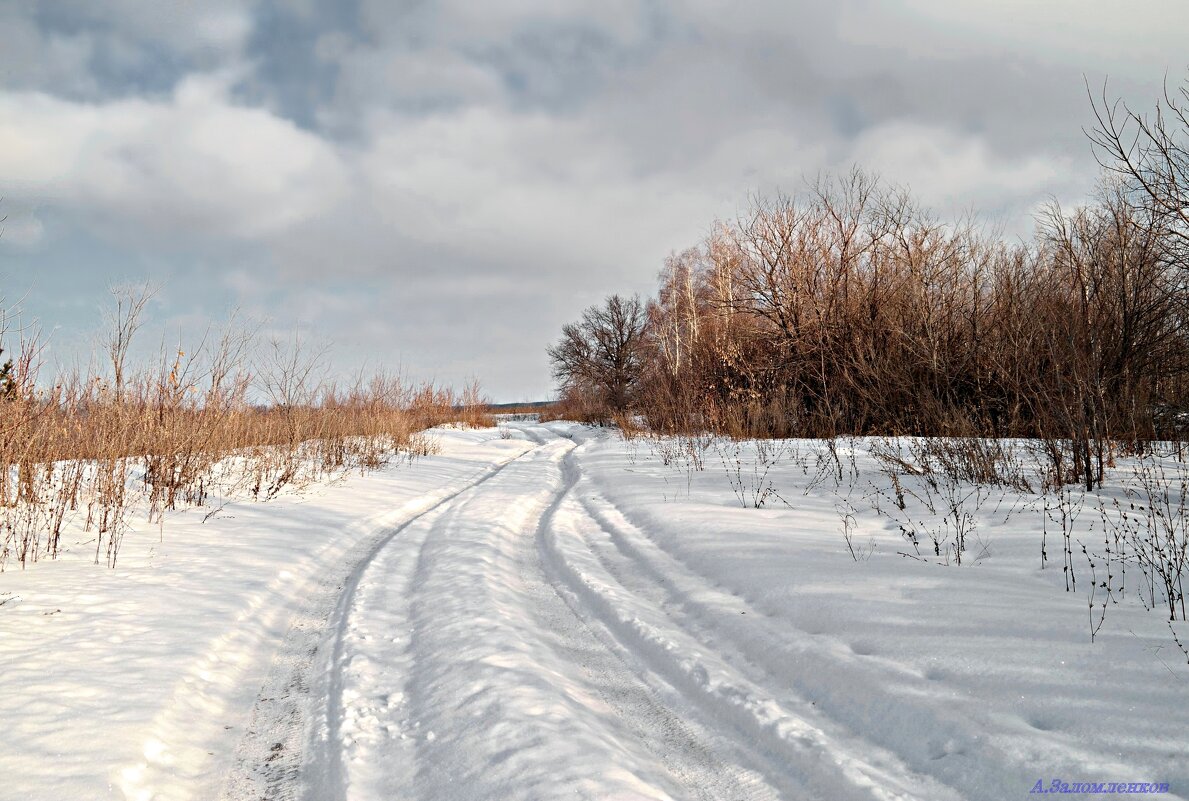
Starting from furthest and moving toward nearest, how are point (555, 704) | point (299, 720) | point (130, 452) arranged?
point (130, 452) < point (299, 720) < point (555, 704)

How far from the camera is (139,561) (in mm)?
5508

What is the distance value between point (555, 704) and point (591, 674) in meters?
0.51

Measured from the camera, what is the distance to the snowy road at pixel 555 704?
7.81 ft

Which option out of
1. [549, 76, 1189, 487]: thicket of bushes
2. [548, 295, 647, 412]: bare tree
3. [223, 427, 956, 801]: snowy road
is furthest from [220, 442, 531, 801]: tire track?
[548, 295, 647, 412]: bare tree

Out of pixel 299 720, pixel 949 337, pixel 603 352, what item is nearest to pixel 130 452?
pixel 299 720

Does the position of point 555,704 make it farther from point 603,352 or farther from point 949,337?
point 603,352

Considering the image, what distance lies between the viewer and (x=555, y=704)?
9.36 feet

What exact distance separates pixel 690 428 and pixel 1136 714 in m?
13.4

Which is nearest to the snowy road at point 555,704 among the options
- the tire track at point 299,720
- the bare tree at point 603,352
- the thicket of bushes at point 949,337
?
the tire track at point 299,720

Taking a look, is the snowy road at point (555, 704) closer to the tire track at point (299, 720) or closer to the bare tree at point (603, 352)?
the tire track at point (299, 720)

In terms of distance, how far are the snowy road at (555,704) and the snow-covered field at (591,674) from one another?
0.01m

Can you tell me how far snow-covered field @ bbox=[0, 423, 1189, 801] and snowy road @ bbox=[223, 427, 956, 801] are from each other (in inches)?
0.6

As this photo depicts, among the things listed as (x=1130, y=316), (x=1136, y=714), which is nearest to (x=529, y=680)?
(x=1136, y=714)

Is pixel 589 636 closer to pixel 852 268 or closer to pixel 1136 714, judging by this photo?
pixel 1136 714
